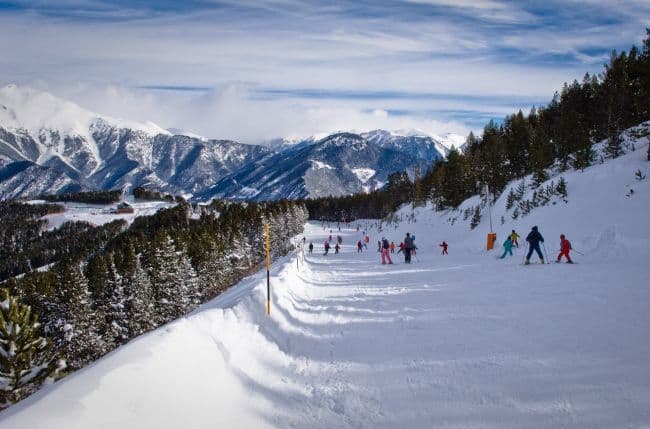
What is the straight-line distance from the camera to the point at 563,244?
16047 millimetres

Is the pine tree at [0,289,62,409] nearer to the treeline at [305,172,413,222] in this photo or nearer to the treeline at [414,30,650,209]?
the treeline at [414,30,650,209]

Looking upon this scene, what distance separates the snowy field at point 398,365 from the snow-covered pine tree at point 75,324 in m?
24.7

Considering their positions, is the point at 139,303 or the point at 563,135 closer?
the point at 139,303

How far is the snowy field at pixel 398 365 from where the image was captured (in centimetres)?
525

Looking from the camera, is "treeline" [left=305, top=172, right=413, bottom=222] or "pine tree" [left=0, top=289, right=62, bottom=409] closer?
"pine tree" [left=0, top=289, right=62, bottom=409]

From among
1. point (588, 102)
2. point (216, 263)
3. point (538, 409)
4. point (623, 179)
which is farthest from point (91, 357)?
point (588, 102)

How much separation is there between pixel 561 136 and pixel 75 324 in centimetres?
5292

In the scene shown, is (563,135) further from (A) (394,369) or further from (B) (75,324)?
(B) (75,324)

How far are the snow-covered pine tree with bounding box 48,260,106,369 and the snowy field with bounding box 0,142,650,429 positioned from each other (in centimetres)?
A: 2473

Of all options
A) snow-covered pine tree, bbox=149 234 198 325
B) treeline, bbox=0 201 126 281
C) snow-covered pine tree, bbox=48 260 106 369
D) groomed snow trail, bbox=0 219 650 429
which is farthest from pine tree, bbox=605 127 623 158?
treeline, bbox=0 201 126 281

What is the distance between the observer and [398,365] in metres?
7.41

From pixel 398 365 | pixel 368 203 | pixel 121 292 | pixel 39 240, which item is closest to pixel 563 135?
pixel 398 365

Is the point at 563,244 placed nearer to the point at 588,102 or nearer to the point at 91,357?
the point at 91,357

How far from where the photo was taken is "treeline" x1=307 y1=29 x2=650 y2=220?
1310 inches
